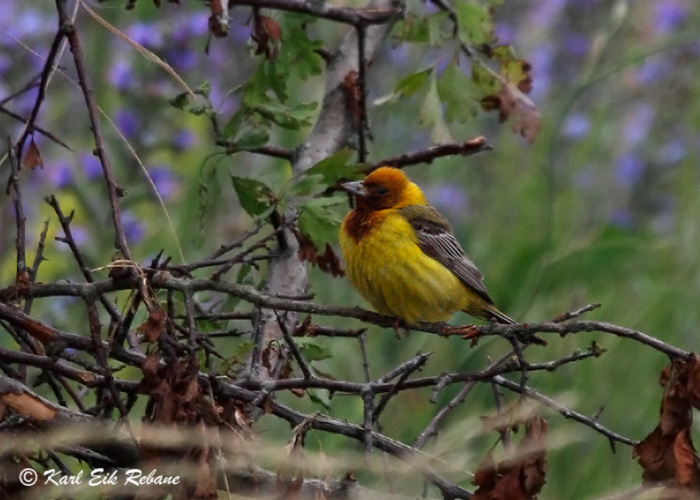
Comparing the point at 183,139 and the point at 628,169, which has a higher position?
the point at 628,169

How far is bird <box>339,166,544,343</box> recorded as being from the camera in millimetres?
3154

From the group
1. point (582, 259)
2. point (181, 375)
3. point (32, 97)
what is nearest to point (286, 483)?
point (181, 375)

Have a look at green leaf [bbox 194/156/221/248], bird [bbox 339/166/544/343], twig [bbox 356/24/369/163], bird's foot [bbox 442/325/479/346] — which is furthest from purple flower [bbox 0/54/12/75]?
bird's foot [bbox 442/325/479/346]

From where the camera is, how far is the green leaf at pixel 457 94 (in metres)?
2.84

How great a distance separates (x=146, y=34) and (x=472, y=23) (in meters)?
2.52

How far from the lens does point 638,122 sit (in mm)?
6645

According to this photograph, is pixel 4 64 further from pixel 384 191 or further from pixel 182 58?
pixel 384 191

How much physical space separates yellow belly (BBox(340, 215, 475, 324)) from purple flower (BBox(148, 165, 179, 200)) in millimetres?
2022

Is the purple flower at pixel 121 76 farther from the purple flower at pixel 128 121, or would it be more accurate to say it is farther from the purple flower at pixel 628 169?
the purple flower at pixel 628 169

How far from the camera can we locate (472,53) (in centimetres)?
292

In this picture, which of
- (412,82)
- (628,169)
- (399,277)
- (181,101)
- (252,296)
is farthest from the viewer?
(628,169)

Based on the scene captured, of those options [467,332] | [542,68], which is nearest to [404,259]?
[467,332]

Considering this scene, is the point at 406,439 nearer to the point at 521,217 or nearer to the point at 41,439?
the point at 521,217

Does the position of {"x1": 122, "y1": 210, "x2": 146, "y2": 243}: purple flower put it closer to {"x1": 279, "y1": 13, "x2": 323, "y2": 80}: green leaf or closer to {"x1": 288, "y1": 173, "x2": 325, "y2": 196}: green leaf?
{"x1": 279, "y1": 13, "x2": 323, "y2": 80}: green leaf
